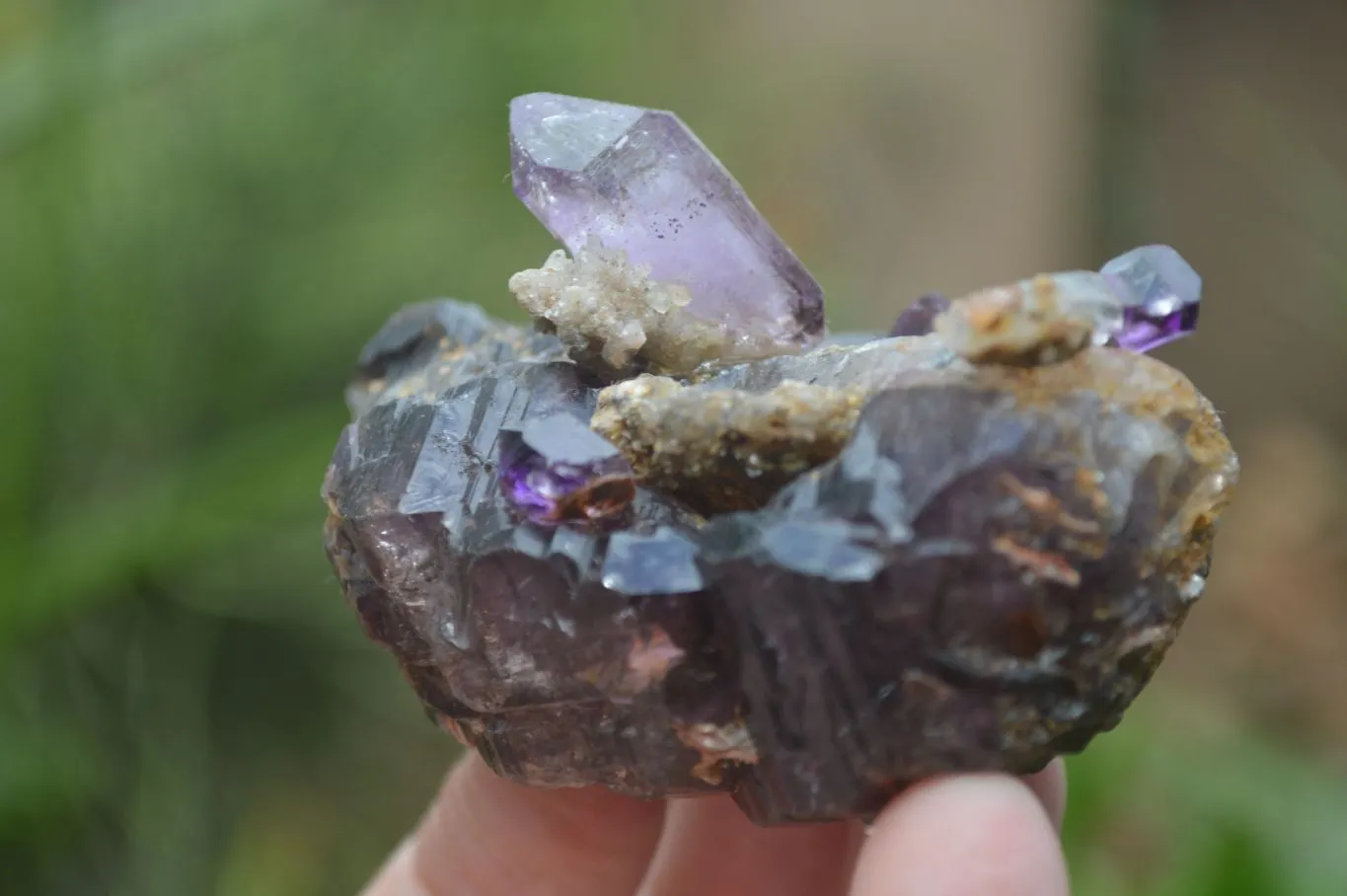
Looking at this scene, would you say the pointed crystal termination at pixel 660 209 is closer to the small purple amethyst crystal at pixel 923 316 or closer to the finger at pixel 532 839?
the small purple amethyst crystal at pixel 923 316

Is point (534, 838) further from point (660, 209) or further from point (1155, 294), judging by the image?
point (1155, 294)

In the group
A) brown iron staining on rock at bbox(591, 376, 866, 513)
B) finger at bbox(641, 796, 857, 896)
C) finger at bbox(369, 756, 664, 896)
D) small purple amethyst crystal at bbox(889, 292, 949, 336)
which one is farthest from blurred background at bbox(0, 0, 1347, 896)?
brown iron staining on rock at bbox(591, 376, 866, 513)

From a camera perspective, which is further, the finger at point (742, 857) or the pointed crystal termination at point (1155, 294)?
the finger at point (742, 857)

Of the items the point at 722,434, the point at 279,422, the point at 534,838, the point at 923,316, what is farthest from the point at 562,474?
the point at 279,422

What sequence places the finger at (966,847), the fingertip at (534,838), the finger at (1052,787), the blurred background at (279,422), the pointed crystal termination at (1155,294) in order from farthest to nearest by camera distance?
1. the blurred background at (279,422)
2. the fingertip at (534,838)
3. the finger at (1052,787)
4. the pointed crystal termination at (1155,294)
5. the finger at (966,847)

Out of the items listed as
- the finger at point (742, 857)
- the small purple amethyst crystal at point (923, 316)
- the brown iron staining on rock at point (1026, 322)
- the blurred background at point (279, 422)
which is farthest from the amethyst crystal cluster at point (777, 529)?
the blurred background at point (279, 422)

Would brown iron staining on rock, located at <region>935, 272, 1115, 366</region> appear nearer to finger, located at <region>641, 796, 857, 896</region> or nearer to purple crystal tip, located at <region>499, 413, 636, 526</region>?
purple crystal tip, located at <region>499, 413, 636, 526</region>
